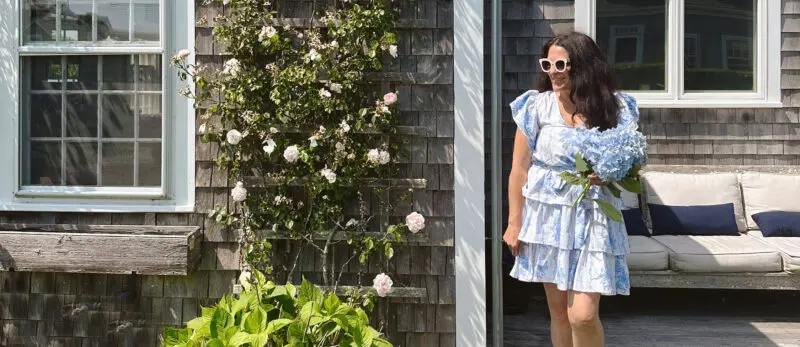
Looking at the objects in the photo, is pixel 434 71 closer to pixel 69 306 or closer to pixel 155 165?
pixel 155 165

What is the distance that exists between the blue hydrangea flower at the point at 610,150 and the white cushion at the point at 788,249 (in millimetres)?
1975

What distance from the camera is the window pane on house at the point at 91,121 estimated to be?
10.7ft

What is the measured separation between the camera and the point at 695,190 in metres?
4.51

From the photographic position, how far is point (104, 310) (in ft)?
10.8

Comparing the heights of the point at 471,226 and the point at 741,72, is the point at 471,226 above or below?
below

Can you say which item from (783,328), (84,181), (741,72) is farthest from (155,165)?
(741,72)

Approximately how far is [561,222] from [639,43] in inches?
103

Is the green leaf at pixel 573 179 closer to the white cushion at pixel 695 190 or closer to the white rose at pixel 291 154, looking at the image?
the white rose at pixel 291 154

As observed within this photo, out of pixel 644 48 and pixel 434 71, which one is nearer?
pixel 434 71

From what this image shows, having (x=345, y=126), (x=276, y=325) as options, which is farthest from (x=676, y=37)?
(x=276, y=325)

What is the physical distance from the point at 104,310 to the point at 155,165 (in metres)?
0.71

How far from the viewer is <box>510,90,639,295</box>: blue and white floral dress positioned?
8.31 feet

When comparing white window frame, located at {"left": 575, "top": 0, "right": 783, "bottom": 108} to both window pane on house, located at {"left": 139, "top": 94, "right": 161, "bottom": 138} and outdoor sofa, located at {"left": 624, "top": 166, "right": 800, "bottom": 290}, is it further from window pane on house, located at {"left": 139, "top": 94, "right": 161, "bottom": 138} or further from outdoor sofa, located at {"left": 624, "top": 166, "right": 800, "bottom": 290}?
window pane on house, located at {"left": 139, "top": 94, "right": 161, "bottom": 138}

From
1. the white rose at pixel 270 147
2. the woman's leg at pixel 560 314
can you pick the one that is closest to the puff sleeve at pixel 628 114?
the woman's leg at pixel 560 314
